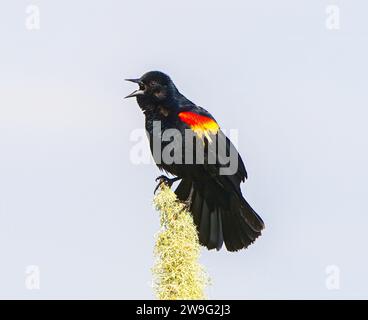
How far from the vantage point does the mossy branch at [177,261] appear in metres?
4.10

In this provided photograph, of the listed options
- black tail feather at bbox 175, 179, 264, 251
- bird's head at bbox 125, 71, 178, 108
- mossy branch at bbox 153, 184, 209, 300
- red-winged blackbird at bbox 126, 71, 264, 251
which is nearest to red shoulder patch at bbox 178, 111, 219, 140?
red-winged blackbird at bbox 126, 71, 264, 251

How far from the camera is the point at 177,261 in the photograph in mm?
4309

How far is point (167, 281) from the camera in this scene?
420 cm

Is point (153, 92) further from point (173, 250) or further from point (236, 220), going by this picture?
point (173, 250)

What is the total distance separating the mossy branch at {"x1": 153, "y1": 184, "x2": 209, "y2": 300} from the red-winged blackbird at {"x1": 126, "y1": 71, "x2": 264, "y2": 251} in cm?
235

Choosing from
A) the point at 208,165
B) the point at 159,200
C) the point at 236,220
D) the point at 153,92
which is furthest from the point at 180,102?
the point at 159,200

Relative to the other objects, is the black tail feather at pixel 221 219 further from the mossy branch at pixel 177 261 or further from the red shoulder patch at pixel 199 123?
the mossy branch at pixel 177 261

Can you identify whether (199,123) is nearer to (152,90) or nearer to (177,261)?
(152,90)

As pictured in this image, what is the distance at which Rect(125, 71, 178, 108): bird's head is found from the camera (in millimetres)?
7598

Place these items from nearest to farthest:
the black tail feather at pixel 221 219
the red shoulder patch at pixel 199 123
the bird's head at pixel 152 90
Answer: the black tail feather at pixel 221 219, the red shoulder patch at pixel 199 123, the bird's head at pixel 152 90

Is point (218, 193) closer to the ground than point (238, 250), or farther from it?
farther from it

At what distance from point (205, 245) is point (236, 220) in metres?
0.35

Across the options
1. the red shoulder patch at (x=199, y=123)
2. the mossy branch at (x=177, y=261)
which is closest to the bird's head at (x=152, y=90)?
the red shoulder patch at (x=199, y=123)

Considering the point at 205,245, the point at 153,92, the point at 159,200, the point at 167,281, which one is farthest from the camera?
the point at 153,92
